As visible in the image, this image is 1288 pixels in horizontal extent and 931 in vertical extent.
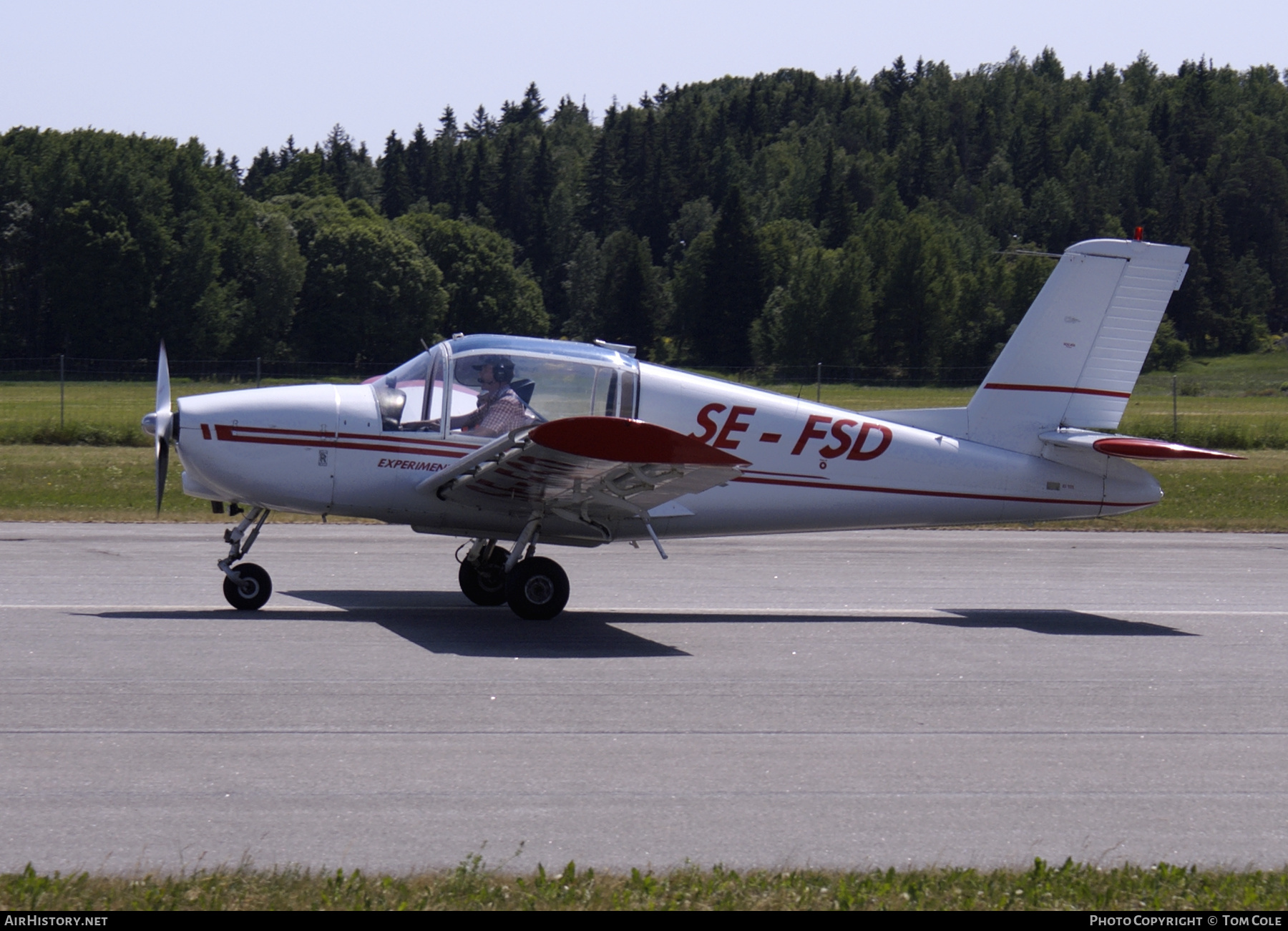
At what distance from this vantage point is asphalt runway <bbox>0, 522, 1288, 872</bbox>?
205 inches

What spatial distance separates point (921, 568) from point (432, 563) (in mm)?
5191

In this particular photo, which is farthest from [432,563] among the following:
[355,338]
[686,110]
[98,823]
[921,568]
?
[686,110]

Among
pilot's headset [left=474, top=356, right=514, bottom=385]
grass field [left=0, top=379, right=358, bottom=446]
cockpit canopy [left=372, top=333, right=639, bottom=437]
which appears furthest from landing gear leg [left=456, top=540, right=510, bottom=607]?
grass field [left=0, top=379, right=358, bottom=446]

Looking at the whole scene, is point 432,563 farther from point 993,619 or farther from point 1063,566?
point 1063,566

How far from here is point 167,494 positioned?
19.7 m

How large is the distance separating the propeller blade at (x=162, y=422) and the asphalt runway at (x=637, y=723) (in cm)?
108

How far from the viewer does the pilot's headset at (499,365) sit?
10039mm

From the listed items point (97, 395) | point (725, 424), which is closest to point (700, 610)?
point (725, 424)

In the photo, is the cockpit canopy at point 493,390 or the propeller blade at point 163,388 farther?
the propeller blade at point 163,388

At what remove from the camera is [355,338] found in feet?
278

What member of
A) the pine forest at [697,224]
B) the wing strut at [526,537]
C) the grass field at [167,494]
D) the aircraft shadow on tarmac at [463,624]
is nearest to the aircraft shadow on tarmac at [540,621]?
the aircraft shadow on tarmac at [463,624]

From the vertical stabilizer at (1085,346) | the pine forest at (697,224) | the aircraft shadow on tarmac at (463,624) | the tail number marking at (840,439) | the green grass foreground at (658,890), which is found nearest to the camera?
the green grass foreground at (658,890)

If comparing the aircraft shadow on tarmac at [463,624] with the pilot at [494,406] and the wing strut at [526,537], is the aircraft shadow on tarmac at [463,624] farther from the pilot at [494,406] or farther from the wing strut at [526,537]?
the pilot at [494,406]

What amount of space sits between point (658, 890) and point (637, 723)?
2530 mm
